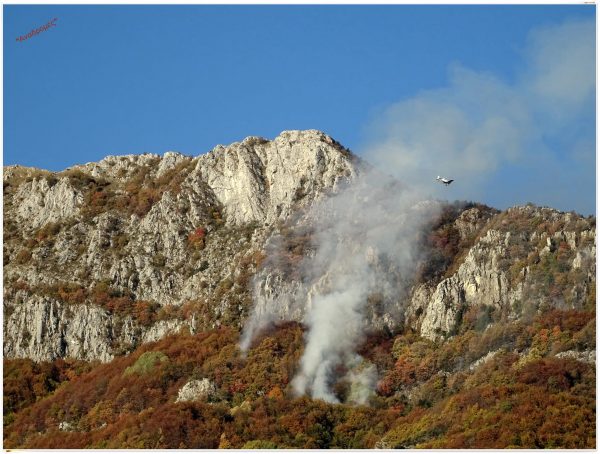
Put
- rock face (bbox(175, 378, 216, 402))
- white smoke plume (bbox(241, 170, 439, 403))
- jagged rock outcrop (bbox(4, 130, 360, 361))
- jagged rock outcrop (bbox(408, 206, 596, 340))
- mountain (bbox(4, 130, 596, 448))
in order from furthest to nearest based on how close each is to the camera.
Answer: jagged rock outcrop (bbox(4, 130, 360, 361)) → white smoke plume (bbox(241, 170, 439, 403)) → jagged rock outcrop (bbox(408, 206, 596, 340)) → rock face (bbox(175, 378, 216, 402)) → mountain (bbox(4, 130, 596, 448))

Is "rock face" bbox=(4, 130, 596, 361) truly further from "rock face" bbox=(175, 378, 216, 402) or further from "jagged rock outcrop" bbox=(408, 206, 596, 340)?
"rock face" bbox=(175, 378, 216, 402)

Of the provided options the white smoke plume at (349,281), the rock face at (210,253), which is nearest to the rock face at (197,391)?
the white smoke plume at (349,281)


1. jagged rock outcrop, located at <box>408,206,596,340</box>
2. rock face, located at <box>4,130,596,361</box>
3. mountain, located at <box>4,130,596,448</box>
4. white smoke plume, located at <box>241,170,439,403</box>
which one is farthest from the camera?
rock face, located at <box>4,130,596,361</box>

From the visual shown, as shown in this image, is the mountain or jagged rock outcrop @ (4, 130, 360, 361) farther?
jagged rock outcrop @ (4, 130, 360, 361)

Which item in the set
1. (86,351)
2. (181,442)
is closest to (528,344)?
(181,442)

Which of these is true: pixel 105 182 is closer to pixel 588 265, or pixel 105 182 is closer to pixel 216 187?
pixel 216 187

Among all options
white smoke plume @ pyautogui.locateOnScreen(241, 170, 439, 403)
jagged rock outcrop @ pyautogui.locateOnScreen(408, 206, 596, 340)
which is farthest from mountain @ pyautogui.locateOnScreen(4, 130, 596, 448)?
white smoke plume @ pyautogui.locateOnScreen(241, 170, 439, 403)

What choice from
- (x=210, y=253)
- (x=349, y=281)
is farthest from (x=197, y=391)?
(x=210, y=253)
